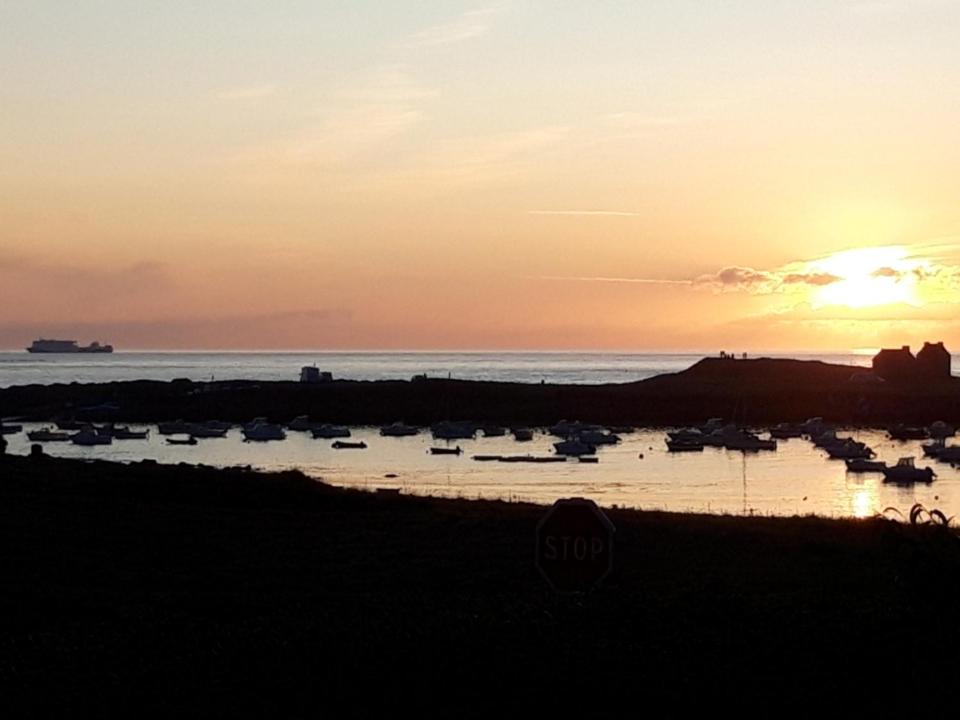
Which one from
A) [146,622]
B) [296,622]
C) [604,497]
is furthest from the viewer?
[604,497]

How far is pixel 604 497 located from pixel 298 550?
98.3ft

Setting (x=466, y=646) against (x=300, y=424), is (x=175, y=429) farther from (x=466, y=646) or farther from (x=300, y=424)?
(x=466, y=646)

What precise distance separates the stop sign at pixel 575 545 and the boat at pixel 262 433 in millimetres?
80569

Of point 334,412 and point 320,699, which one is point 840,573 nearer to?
point 320,699

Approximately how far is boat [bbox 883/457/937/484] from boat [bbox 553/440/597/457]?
1760cm

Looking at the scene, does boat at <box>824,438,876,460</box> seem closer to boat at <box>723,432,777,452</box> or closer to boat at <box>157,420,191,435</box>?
boat at <box>723,432,777,452</box>

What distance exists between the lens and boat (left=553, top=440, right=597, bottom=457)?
74500 mm

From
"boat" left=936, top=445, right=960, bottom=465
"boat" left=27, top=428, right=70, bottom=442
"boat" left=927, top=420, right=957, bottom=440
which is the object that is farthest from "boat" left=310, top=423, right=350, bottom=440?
"boat" left=927, top=420, right=957, bottom=440

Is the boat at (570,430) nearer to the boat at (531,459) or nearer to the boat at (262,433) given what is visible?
the boat at (531,459)

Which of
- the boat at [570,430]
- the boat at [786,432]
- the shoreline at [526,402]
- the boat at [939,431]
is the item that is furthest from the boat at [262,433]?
the boat at [939,431]

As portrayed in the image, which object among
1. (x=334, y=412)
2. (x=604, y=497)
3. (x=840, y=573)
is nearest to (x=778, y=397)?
(x=334, y=412)

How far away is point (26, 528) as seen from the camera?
23578mm

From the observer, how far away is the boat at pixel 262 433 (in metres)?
88.6

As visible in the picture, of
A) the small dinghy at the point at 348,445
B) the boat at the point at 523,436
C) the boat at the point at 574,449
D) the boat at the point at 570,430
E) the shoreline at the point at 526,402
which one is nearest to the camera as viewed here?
the boat at the point at 574,449
